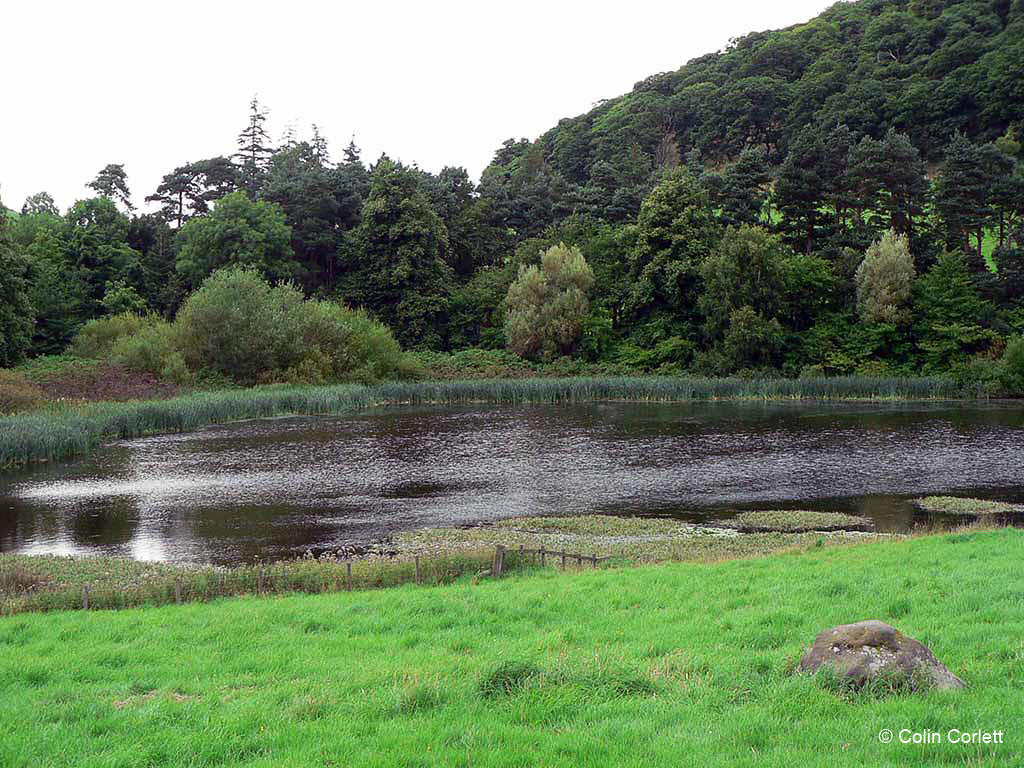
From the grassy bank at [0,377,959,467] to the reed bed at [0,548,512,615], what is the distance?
84.1 feet

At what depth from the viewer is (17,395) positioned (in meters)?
46.1

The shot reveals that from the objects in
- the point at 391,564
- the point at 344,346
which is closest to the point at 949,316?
the point at 344,346

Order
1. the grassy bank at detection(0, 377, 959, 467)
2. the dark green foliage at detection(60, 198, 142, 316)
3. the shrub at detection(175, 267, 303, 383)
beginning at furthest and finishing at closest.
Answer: the dark green foliage at detection(60, 198, 142, 316), the shrub at detection(175, 267, 303, 383), the grassy bank at detection(0, 377, 959, 467)

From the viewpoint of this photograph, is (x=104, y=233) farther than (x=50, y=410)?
Yes

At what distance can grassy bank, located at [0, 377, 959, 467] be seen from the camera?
4653cm

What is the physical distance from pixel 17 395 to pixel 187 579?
116 feet

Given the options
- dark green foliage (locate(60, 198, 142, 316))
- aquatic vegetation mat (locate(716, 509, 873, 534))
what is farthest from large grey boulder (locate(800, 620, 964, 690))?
dark green foliage (locate(60, 198, 142, 316))

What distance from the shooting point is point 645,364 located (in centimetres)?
7406

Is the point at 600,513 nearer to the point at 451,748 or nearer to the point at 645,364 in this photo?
the point at 451,748

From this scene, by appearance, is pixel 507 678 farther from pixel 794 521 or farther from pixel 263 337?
pixel 263 337

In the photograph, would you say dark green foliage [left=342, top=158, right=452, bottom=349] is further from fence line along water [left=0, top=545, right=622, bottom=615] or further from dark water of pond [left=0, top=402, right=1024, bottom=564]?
fence line along water [left=0, top=545, right=622, bottom=615]

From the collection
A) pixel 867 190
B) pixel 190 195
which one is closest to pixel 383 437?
pixel 867 190

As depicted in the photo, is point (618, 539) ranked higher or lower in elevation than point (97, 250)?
lower

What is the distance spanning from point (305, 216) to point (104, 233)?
786 inches
